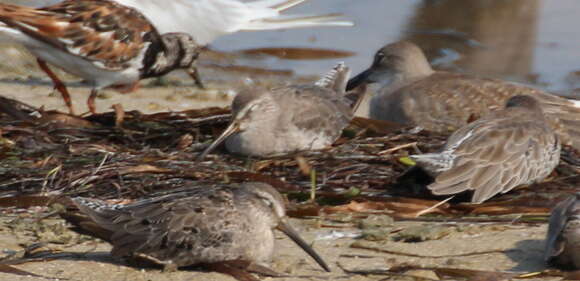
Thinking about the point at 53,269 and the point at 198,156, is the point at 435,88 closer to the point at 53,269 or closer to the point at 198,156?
the point at 198,156

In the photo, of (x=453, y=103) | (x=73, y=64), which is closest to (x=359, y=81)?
(x=453, y=103)

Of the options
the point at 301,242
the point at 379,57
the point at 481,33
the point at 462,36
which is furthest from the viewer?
the point at 481,33

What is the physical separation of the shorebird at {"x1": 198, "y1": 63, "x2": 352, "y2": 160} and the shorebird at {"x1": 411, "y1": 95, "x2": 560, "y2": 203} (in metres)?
0.99

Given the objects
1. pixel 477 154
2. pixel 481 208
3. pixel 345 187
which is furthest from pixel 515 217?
pixel 345 187

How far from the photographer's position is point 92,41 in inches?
315

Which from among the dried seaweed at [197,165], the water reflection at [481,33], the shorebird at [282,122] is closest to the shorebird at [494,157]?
the dried seaweed at [197,165]

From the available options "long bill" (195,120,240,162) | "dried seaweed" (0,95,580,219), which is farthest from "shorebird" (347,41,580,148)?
"long bill" (195,120,240,162)

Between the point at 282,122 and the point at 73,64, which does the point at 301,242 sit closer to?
the point at 282,122

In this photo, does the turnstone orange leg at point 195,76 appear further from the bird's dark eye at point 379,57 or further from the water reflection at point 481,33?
the water reflection at point 481,33

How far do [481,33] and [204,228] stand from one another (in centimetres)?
796

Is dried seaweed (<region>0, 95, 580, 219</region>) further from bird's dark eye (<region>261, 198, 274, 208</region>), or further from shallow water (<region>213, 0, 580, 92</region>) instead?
shallow water (<region>213, 0, 580, 92</region>)

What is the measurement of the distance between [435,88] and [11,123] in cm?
291

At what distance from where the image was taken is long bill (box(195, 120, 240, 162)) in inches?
256

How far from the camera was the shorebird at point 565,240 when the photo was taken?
4484 millimetres
